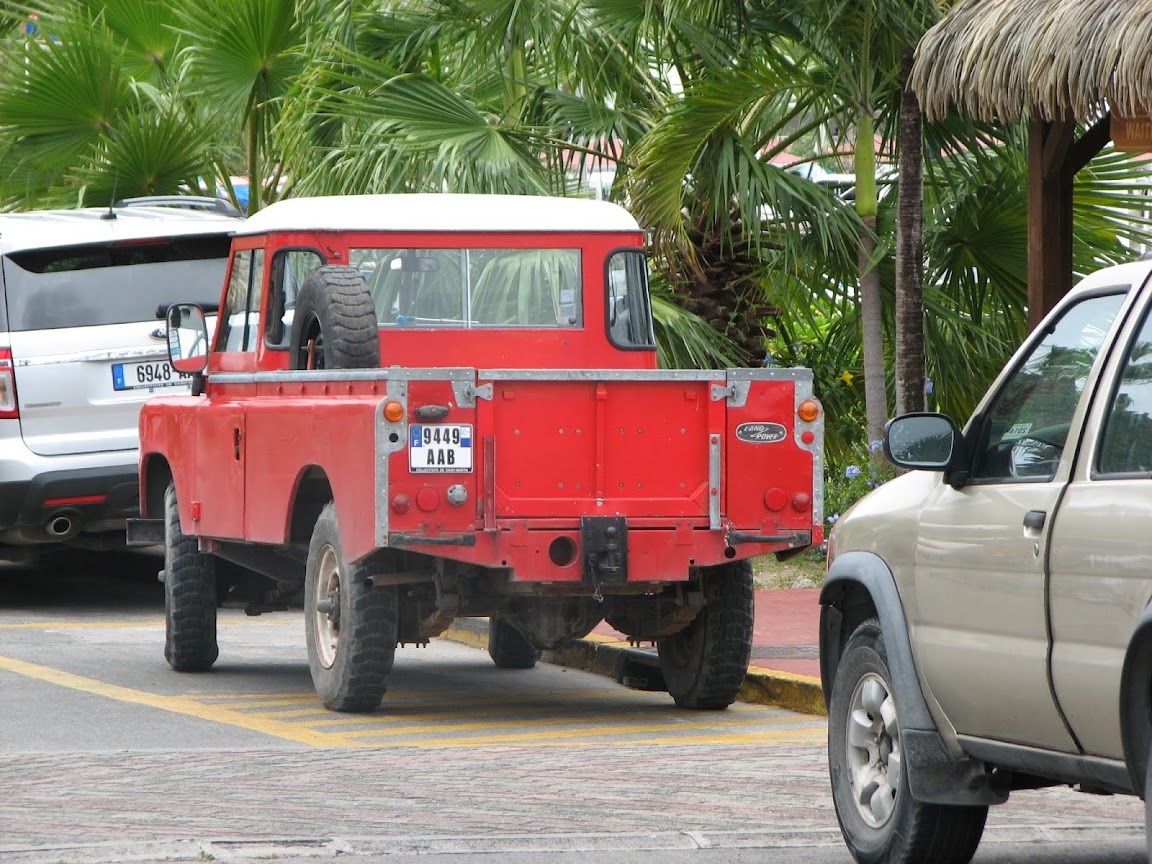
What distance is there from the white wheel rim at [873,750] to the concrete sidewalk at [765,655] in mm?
3231

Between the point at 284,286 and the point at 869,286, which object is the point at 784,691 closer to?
the point at 284,286

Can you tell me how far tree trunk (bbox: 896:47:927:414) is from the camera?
12961mm

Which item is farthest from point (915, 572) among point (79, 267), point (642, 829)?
point (79, 267)

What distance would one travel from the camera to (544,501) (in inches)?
334

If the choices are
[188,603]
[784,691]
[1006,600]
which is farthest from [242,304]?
[1006,600]

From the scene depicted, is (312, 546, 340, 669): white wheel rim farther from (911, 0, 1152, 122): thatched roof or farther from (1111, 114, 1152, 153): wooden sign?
(1111, 114, 1152, 153): wooden sign

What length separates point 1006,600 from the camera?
203 inches

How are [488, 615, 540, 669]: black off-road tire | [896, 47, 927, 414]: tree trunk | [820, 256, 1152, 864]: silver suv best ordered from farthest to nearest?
1. [896, 47, 927, 414]: tree trunk
2. [488, 615, 540, 669]: black off-road tire
3. [820, 256, 1152, 864]: silver suv

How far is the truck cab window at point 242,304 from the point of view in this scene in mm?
10195

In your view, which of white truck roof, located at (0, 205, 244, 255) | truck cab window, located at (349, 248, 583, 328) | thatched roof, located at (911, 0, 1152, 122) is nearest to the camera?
truck cab window, located at (349, 248, 583, 328)

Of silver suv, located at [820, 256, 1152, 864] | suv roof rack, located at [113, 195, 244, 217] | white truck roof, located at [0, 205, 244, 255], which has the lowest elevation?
silver suv, located at [820, 256, 1152, 864]

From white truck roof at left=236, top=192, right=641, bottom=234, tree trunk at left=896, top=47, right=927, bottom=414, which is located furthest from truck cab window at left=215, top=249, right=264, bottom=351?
tree trunk at left=896, top=47, right=927, bottom=414

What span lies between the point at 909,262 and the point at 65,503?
5472 millimetres

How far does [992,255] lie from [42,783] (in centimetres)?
906
